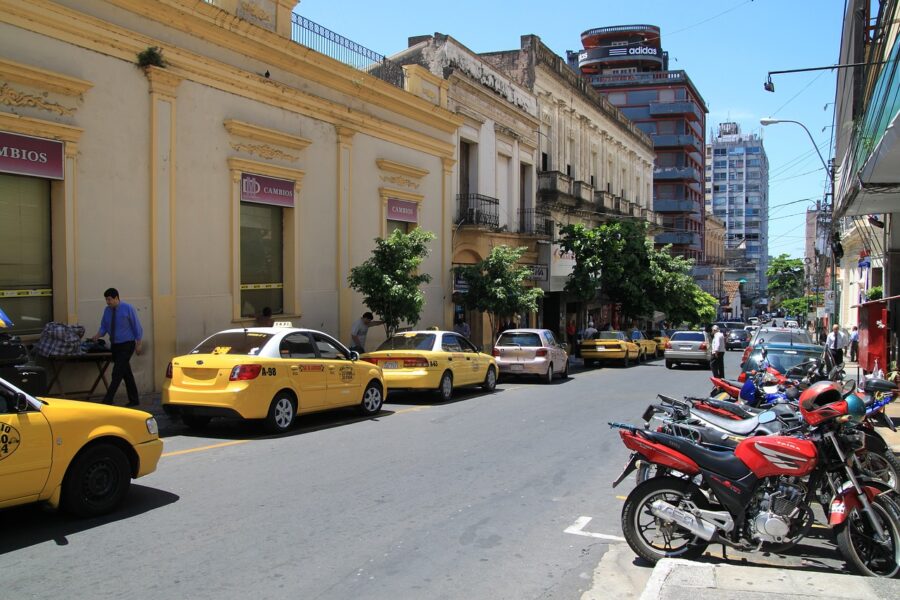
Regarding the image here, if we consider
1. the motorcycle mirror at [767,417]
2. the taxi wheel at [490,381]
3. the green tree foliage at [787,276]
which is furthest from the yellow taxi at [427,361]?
the green tree foliage at [787,276]

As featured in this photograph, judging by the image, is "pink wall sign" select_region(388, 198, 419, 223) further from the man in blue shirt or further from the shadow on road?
the shadow on road

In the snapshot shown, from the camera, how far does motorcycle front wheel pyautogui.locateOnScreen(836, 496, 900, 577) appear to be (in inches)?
207

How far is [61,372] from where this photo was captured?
40.2 ft

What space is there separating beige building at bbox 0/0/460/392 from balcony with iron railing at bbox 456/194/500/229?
4.55 m

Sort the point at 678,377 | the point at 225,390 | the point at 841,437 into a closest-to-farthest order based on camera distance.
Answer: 1. the point at 841,437
2. the point at 225,390
3. the point at 678,377

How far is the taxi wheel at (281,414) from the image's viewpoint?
34.7ft

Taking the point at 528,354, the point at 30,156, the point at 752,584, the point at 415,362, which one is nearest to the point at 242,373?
the point at 415,362

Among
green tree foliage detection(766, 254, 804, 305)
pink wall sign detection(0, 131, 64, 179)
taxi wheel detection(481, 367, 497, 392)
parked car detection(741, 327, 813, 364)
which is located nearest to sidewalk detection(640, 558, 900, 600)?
pink wall sign detection(0, 131, 64, 179)

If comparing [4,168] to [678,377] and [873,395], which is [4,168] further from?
[678,377]

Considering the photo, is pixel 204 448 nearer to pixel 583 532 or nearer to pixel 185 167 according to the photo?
pixel 583 532

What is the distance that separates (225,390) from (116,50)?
23.4 ft

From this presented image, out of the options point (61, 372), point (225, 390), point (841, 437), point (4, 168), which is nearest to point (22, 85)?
point (4, 168)

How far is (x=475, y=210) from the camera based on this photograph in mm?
26844

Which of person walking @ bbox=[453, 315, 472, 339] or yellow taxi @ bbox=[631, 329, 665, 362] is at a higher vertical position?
person walking @ bbox=[453, 315, 472, 339]
